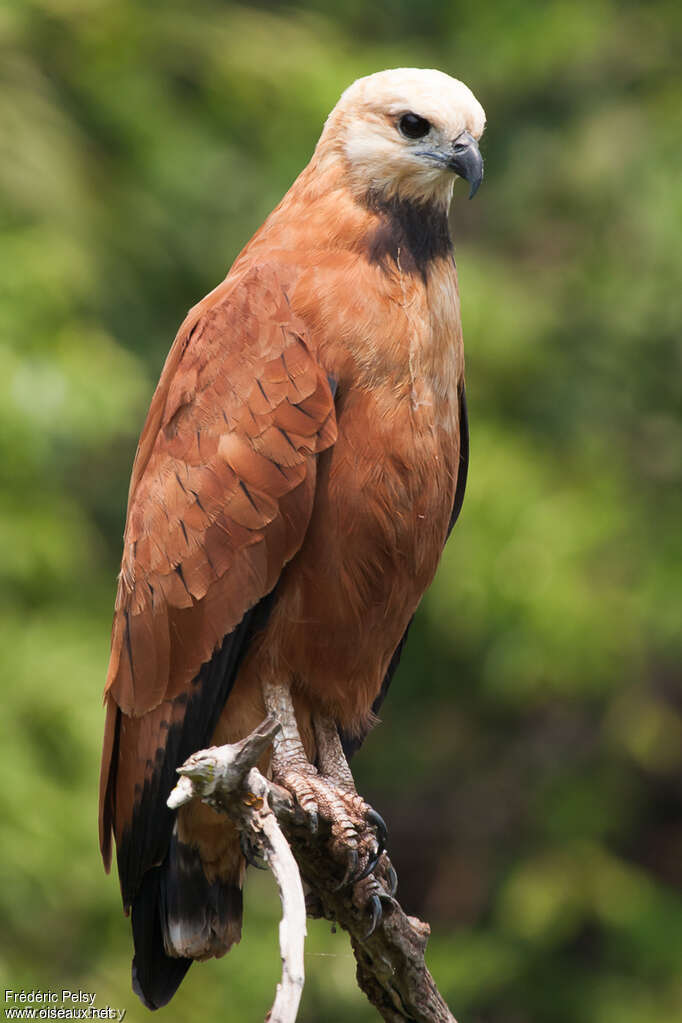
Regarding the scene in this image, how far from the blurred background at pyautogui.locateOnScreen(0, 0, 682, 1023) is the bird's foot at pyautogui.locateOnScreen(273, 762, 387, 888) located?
232 cm

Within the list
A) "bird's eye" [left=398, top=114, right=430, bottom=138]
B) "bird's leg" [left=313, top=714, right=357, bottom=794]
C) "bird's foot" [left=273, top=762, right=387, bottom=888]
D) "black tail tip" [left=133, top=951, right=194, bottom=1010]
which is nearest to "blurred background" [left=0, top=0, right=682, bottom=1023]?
"black tail tip" [left=133, top=951, right=194, bottom=1010]

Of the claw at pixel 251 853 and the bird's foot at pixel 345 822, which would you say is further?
the bird's foot at pixel 345 822

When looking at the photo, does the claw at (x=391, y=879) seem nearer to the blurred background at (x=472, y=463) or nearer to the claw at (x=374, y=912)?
the claw at (x=374, y=912)

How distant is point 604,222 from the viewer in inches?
292

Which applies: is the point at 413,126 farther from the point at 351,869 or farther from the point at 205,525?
the point at 351,869

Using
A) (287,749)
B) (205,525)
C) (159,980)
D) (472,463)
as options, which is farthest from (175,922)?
(472,463)

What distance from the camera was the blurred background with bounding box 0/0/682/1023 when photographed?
5398 millimetres

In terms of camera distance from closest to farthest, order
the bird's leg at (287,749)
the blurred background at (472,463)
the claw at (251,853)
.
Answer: the claw at (251,853) < the bird's leg at (287,749) < the blurred background at (472,463)

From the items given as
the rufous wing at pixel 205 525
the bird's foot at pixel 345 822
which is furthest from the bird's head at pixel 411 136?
the bird's foot at pixel 345 822

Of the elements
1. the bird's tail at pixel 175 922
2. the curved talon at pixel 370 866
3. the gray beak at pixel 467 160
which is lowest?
the bird's tail at pixel 175 922

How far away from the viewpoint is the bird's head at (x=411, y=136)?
3.04m

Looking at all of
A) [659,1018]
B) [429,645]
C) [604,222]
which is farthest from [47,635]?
[604,222]

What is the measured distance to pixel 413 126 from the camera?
308cm

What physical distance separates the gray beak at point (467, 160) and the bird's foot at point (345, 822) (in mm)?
1327
